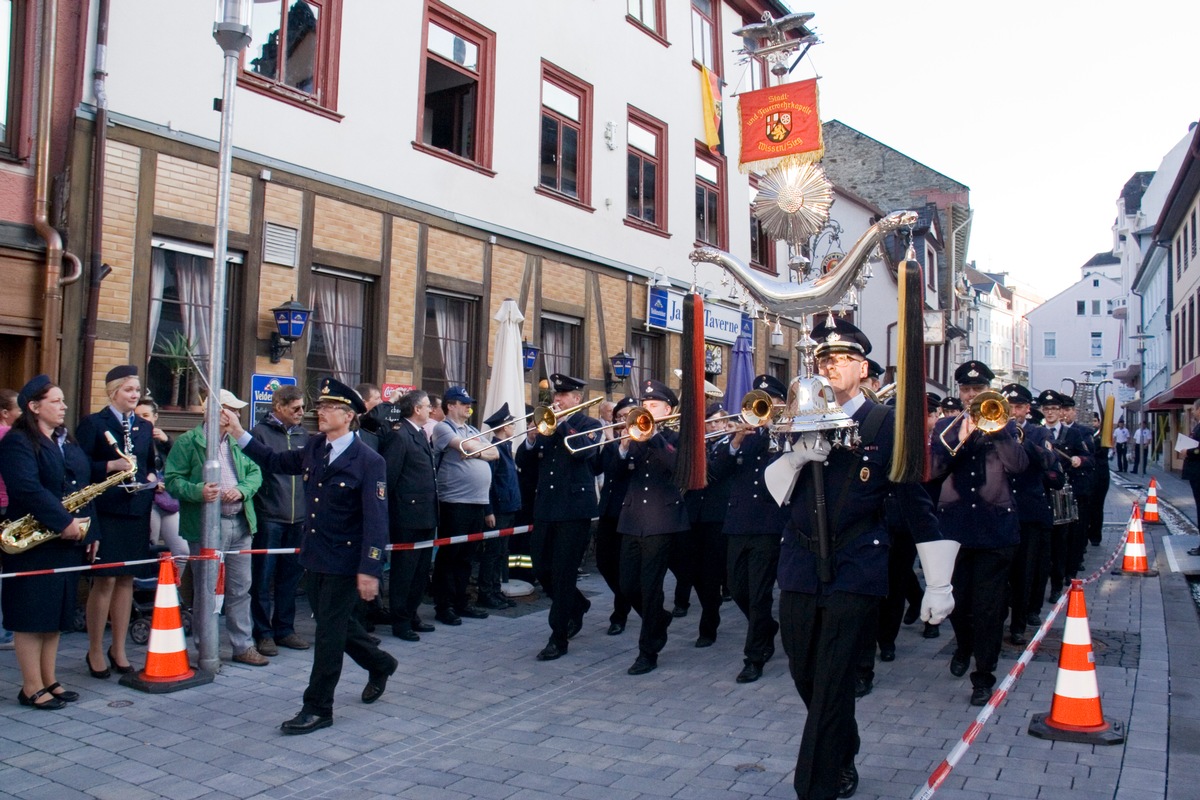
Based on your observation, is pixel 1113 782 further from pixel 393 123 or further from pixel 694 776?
pixel 393 123

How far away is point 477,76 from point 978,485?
898 centimetres

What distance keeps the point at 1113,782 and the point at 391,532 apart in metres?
5.48

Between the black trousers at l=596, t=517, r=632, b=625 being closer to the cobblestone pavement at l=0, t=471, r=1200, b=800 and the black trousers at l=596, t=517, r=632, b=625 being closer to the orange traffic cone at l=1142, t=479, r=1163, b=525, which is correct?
the cobblestone pavement at l=0, t=471, r=1200, b=800

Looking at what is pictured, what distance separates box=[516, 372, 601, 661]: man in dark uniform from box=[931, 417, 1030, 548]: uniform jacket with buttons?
258 centimetres

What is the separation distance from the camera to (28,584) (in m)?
6.09

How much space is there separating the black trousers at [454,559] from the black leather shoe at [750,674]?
9.74ft

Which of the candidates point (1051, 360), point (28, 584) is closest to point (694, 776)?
point (28, 584)

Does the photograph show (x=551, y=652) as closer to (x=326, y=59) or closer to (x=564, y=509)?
(x=564, y=509)

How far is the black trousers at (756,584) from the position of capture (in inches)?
285

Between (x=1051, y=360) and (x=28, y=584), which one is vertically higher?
(x=1051, y=360)

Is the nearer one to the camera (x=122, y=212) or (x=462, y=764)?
(x=462, y=764)

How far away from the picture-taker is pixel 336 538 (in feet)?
19.6

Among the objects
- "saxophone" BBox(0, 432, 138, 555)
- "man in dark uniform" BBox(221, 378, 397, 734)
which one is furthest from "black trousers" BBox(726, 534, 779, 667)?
"saxophone" BBox(0, 432, 138, 555)

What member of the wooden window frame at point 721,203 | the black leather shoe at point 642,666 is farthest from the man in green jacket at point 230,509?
the wooden window frame at point 721,203
